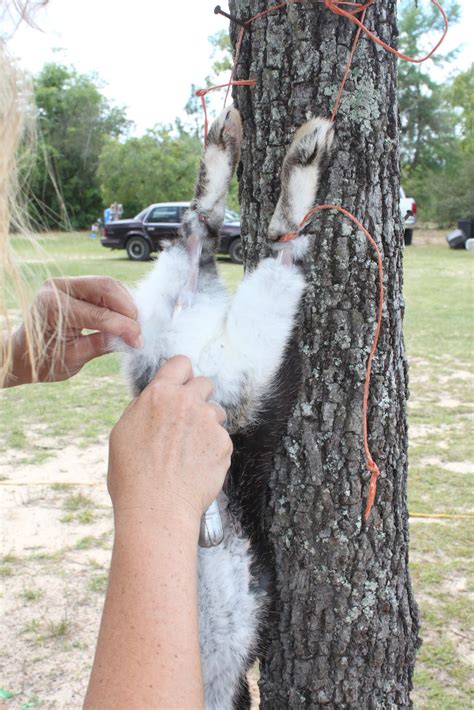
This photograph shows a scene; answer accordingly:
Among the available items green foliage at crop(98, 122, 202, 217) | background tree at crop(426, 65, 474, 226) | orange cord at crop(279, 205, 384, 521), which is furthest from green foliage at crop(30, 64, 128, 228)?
background tree at crop(426, 65, 474, 226)

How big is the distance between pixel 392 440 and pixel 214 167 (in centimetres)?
96


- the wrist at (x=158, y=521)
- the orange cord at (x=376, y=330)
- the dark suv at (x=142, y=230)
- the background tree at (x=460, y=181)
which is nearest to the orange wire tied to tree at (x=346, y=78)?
the orange cord at (x=376, y=330)

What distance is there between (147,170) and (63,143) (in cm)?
1841

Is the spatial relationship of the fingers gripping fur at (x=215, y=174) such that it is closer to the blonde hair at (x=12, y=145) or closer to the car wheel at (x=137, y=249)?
the blonde hair at (x=12, y=145)

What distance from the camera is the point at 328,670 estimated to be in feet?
6.41

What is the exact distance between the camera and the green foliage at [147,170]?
877 inches

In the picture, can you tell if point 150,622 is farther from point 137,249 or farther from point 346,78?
point 137,249

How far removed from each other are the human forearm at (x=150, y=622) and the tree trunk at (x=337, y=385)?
2.33 ft

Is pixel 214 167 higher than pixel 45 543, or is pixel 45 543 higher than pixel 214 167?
pixel 214 167

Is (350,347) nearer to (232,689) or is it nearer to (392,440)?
(392,440)

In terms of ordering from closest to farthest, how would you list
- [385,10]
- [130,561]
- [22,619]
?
[130,561]
[385,10]
[22,619]

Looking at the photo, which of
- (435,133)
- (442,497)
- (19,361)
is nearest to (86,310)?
(19,361)

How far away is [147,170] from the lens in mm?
22547

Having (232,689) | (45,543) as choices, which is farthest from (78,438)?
(232,689)
